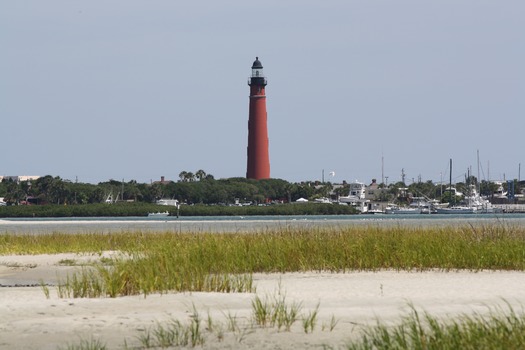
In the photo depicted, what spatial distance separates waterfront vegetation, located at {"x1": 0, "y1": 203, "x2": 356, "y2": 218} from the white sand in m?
98.3

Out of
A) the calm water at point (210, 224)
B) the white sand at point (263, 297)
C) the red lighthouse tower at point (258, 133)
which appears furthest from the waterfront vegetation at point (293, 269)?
the red lighthouse tower at point (258, 133)

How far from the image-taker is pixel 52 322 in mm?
14250

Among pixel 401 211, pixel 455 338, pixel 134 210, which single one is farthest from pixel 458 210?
pixel 455 338

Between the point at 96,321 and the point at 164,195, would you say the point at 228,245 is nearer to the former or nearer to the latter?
the point at 96,321

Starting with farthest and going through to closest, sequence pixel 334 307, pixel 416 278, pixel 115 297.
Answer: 1. pixel 416 278
2. pixel 115 297
3. pixel 334 307

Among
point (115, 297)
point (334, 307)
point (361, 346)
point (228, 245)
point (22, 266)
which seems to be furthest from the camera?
point (22, 266)

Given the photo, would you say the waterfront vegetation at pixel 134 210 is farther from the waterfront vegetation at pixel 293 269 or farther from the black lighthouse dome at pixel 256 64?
the waterfront vegetation at pixel 293 269

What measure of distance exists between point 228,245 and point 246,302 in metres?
8.58

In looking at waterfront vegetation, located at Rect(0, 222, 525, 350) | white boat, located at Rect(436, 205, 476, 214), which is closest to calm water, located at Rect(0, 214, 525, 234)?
waterfront vegetation, located at Rect(0, 222, 525, 350)

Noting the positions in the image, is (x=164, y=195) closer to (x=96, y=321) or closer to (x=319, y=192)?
(x=319, y=192)

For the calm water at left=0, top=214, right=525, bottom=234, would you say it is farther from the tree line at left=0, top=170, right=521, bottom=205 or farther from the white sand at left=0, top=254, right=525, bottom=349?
the tree line at left=0, top=170, right=521, bottom=205

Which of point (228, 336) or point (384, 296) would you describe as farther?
point (384, 296)

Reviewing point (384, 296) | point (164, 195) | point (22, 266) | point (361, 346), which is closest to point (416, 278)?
point (384, 296)

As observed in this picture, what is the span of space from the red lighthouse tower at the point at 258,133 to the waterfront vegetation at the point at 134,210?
36.7 feet
